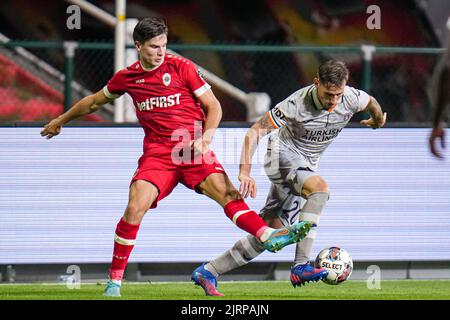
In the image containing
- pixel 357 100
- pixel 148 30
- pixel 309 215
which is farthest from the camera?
pixel 357 100

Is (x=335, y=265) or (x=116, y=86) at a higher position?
(x=116, y=86)

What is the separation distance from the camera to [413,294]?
11266 millimetres

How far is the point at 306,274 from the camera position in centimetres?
1049

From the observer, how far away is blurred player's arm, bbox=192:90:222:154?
33.7 feet

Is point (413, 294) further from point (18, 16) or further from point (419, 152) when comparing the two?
point (18, 16)

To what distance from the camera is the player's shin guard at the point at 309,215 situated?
34.6ft

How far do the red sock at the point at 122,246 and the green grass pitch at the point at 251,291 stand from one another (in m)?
0.22

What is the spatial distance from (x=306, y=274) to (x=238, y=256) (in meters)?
0.69

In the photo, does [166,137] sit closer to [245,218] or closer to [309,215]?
[245,218]

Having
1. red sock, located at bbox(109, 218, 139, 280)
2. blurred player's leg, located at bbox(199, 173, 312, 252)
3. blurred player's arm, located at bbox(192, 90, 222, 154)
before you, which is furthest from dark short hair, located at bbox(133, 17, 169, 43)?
red sock, located at bbox(109, 218, 139, 280)

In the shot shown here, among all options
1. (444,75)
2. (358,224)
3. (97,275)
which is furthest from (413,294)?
(444,75)

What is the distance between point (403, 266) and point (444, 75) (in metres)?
5.91

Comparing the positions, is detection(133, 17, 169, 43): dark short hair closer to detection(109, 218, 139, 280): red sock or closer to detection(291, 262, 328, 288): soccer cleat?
detection(109, 218, 139, 280): red sock

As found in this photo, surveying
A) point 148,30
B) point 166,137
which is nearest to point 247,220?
point 166,137
